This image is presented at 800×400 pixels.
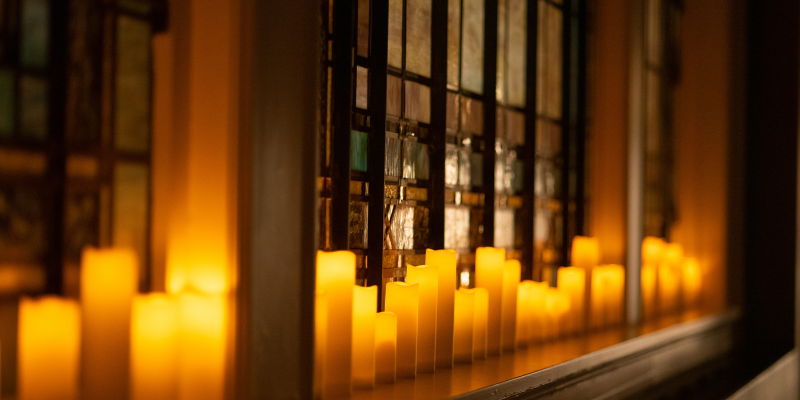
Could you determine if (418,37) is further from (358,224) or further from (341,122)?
(358,224)

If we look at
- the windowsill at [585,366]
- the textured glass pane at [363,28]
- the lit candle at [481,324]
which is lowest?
the windowsill at [585,366]

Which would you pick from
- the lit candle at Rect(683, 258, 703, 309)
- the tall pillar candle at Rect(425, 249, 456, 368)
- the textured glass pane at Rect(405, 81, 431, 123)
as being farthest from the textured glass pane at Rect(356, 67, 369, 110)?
the lit candle at Rect(683, 258, 703, 309)

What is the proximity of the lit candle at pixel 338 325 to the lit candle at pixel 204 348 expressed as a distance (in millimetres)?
207

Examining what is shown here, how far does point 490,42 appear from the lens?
155 cm

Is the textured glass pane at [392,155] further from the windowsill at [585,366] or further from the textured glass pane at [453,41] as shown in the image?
the windowsill at [585,366]

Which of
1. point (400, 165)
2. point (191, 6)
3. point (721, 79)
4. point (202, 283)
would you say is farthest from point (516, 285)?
point (721, 79)

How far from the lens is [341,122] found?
3.72ft

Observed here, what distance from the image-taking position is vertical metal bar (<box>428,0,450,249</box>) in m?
1.38

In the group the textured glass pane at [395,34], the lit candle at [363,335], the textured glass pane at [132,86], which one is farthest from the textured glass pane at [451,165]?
the textured glass pane at [132,86]

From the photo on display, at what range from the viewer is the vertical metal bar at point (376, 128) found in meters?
1.19

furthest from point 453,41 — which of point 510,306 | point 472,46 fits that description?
point 510,306

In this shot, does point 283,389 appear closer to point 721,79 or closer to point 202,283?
point 202,283

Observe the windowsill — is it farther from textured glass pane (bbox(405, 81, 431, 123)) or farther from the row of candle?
textured glass pane (bbox(405, 81, 431, 123))

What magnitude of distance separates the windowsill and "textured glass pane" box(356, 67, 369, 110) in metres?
0.58
